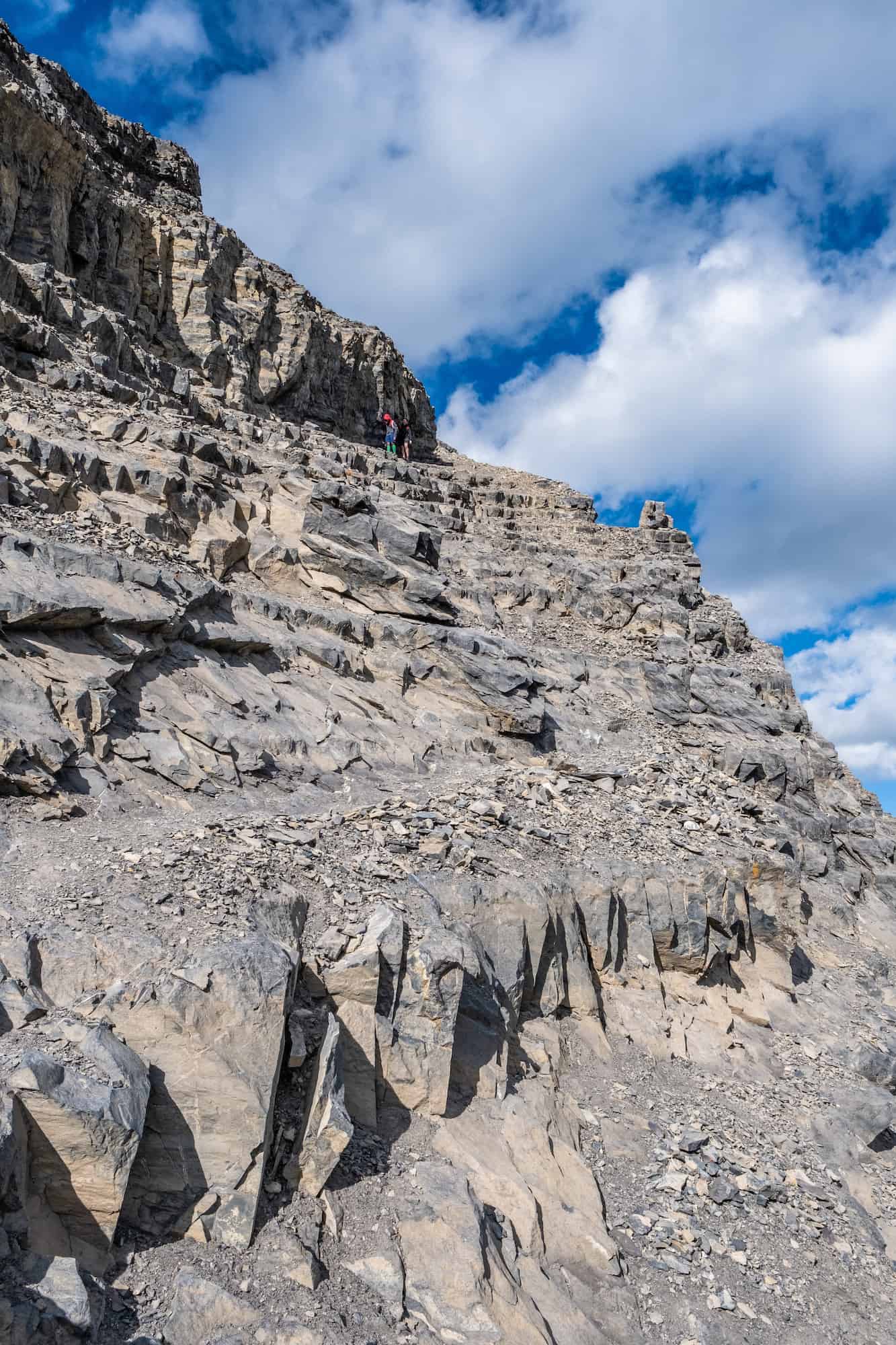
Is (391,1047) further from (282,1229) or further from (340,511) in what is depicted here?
(340,511)

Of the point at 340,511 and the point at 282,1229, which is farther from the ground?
the point at 340,511

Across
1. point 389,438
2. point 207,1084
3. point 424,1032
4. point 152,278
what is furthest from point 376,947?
point 152,278

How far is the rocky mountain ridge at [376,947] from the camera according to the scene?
21.8 ft

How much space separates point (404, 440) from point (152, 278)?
17.0 metres

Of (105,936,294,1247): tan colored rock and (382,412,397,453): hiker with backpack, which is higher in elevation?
(382,412,397,453): hiker with backpack

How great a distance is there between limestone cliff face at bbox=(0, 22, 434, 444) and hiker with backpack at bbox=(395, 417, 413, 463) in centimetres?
353

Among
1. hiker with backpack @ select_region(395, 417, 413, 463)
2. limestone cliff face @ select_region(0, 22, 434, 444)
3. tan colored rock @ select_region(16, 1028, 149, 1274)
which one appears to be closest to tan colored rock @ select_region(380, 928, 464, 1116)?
tan colored rock @ select_region(16, 1028, 149, 1274)

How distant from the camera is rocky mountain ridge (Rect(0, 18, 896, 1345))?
666cm

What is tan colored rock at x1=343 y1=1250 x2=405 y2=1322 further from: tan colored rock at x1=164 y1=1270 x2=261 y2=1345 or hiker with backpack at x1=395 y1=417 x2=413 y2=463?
hiker with backpack at x1=395 y1=417 x2=413 y2=463

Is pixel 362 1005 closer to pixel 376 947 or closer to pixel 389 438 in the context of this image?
pixel 376 947

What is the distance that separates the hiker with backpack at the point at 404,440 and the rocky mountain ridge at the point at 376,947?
65.8 ft

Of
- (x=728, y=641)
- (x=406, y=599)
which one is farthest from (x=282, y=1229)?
(x=728, y=641)

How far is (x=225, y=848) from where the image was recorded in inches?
399

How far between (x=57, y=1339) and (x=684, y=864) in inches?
483
